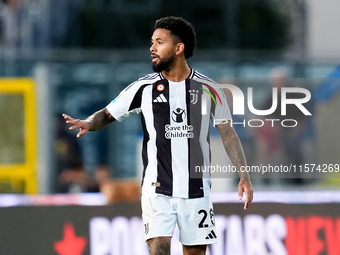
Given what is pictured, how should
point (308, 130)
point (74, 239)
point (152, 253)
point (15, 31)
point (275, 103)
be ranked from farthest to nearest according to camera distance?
point (15, 31) → point (308, 130) → point (275, 103) → point (74, 239) → point (152, 253)

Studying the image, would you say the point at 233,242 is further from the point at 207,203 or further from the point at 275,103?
the point at 275,103

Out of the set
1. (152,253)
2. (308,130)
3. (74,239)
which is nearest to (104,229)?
(74,239)

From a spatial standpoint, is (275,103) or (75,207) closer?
(75,207)

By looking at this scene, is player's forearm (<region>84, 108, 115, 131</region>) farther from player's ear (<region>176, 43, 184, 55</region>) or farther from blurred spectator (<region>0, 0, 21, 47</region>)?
blurred spectator (<region>0, 0, 21, 47</region>)

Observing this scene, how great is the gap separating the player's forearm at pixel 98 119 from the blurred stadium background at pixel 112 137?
1.65 m

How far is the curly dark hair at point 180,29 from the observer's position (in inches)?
175

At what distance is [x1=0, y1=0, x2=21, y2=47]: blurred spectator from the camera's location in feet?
30.8

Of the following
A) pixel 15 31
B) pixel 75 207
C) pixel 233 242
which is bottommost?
pixel 233 242

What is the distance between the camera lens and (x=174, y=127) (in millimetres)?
4402

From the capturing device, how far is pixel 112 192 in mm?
6078

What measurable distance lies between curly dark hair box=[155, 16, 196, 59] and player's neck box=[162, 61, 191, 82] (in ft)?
0.37

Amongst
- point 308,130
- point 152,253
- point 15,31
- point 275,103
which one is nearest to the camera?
point 152,253

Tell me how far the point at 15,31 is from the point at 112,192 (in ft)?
14.4

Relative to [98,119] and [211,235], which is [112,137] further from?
[211,235]
